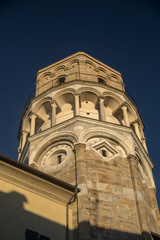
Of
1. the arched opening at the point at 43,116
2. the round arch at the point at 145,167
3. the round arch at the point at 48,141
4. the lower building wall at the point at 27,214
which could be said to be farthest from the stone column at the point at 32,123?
the lower building wall at the point at 27,214

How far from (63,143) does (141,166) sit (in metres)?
4.57

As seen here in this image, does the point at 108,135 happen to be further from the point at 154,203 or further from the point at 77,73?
the point at 77,73

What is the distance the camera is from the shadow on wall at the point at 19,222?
12.7 m

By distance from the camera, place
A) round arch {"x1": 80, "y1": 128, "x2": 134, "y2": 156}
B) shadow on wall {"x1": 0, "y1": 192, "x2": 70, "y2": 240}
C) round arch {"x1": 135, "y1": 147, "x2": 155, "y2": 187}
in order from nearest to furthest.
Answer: shadow on wall {"x1": 0, "y1": 192, "x2": 70, "y2": 240} < round arch {"x1": 80, "y1": 128, "x2": 134, "y2": 156} < round arch {"x1": 135, "y1": 147, "x2": 155, "y2": 187}

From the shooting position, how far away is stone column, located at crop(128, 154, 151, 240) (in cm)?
1611

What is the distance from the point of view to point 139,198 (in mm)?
17391

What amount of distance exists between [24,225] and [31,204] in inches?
38.6

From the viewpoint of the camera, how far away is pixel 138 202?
17.2 metres

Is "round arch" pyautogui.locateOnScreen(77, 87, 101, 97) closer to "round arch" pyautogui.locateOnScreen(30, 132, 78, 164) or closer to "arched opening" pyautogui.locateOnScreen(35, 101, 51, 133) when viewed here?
"arched opening" pyautogui.locateOnScreen(35, 101, 51, 133)

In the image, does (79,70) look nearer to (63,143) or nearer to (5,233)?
(63,143)

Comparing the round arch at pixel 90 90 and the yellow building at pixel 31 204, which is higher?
the round arch at pixel 90 90

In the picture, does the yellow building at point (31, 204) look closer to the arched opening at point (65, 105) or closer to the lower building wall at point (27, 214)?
the lower building wall at point (27, 214)

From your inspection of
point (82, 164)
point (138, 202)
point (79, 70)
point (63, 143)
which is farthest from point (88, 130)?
point (79, 70)

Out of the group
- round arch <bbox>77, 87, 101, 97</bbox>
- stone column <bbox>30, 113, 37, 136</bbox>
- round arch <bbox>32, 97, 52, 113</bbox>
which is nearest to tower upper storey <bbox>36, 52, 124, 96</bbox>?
round arch <bbox>77, 87, 101, 97</bbox>
